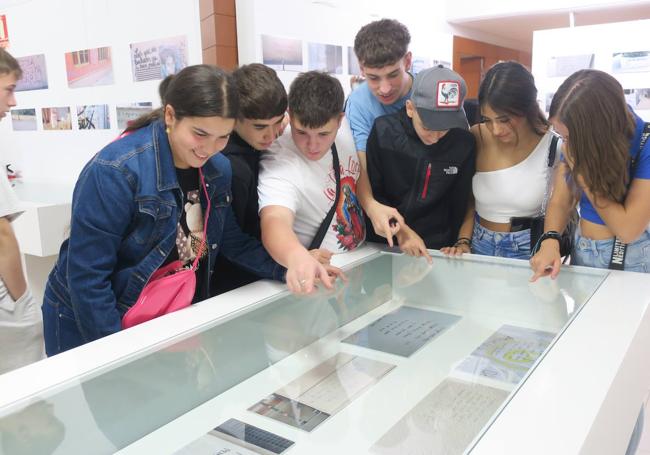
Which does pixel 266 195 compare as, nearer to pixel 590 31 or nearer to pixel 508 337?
pixel 508 337

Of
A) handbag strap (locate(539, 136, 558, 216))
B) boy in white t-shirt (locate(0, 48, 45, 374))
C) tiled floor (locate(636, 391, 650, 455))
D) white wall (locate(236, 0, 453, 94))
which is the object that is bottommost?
tiled floor (locate(636, 391, 650, 455))

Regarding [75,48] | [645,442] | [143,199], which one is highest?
[75,48]

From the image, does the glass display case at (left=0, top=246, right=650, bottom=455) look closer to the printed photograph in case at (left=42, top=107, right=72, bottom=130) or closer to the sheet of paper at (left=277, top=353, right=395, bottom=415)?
the sheet of paper at (left=277, top=353, right=395, bottom=415)

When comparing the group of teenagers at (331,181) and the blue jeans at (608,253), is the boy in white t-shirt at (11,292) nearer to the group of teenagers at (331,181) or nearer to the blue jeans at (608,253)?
the group of teenagers at (331,181)

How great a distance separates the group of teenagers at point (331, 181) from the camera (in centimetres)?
132

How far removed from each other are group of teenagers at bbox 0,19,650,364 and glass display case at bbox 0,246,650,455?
15cm

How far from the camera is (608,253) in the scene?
5.37ft

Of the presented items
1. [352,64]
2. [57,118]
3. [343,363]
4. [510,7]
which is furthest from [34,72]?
[510,7]

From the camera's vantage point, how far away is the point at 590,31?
14.8 ft

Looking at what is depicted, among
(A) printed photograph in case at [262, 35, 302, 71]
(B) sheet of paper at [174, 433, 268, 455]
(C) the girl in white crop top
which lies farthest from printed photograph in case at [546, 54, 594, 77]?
(B) sheet of paper at [174, 433, 268, 455]

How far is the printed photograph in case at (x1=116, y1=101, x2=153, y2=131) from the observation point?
124 inches

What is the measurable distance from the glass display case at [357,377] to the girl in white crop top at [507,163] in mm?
390

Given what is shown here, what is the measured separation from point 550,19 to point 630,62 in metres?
1.29

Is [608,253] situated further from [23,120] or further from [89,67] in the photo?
[23,120]
